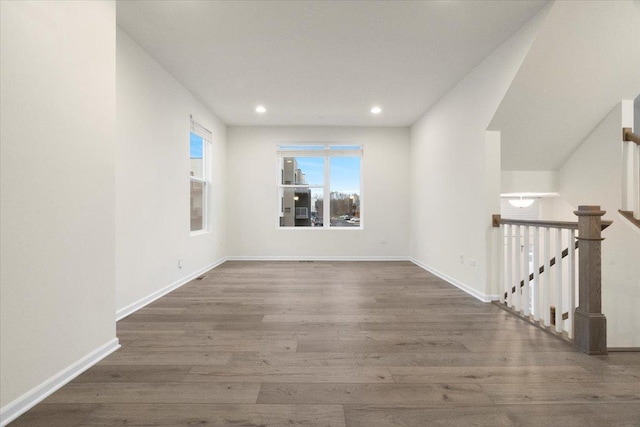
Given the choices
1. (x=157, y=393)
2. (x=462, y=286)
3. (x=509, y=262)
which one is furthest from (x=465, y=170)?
(x=157, y=393)

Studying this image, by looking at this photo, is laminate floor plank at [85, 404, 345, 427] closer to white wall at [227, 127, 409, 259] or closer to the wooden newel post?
the wooden newel post

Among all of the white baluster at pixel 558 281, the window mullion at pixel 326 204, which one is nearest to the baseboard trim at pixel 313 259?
the window mullion at pixel 326 204

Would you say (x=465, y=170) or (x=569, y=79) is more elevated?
(x=569, y=79)

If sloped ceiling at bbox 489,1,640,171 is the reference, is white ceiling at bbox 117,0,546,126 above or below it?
above

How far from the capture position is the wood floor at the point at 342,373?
1.47 meters

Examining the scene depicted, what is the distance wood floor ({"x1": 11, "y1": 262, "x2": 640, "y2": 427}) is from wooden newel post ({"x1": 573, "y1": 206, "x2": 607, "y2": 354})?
10cm

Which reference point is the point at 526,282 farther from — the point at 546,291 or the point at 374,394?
the point at 374,394

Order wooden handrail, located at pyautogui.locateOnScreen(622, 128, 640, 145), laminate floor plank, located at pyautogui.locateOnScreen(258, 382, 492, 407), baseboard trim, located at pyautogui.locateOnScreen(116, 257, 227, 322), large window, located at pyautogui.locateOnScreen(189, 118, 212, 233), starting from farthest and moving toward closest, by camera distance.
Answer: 1. large window, located at pyautogui.locateOnScreen(189, 118, 212, 233)
2. wooden handrail, located at pyautogui.locateOnScreen(622, 128, 640, 145)
3. baseboard trim, located at pyautogui.locateOnScreen(116, 257, 227, 322)
4. laminate floor plank, located at pyautogui.locateOnScreen(258, 382, 492, 407)

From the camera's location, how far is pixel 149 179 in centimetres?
326

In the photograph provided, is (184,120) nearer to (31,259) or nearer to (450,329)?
(31,259)

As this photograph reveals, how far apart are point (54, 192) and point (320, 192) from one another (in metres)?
4.93

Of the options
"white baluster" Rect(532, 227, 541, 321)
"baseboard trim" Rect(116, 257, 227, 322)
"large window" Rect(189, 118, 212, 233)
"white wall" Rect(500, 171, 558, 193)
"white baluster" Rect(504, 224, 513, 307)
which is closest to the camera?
"white baluster" Rect(532, 227, 541, 321)

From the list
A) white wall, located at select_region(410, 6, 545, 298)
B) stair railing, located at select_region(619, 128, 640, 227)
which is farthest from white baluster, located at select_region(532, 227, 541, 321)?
stair railing, located at select_region(619, 128, 640, 227)

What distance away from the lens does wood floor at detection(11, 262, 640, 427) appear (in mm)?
1475
